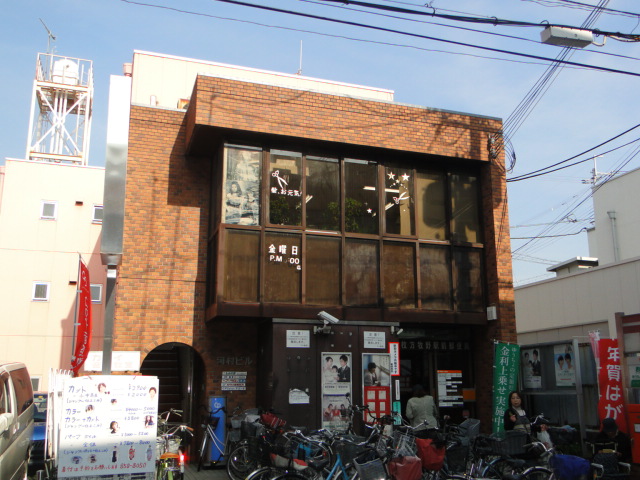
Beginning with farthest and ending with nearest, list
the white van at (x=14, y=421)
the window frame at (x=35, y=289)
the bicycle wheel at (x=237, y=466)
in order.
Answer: the window frame at (x=35, y=289) < the bicycle wheel at (x=237, y=466) < the white van at (x=14, y=421)

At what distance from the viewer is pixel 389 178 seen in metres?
14.7

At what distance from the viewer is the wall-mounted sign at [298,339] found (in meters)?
13.0

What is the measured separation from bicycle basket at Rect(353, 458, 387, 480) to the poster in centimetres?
679

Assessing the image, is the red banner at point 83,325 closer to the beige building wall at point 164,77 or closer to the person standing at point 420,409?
the person standing at point 420,409

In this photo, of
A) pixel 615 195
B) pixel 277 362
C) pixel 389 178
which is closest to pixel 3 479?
pixel 277 362

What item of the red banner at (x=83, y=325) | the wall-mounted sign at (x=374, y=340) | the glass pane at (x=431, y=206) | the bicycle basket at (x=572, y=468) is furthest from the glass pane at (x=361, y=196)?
the bicycle basket at (x=572, y=468)

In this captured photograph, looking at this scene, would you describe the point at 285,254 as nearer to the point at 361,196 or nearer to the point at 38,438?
the point at 361,196

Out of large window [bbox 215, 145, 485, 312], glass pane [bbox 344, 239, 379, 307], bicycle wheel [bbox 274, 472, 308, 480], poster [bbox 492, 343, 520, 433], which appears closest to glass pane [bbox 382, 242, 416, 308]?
large window [bbox 215, 145, 485, 312]

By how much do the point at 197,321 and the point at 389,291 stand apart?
14.0 ft

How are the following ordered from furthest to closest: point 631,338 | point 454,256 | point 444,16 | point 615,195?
1. point 615,195
2. point 454,256
3. point 631,338
4. point 444,16

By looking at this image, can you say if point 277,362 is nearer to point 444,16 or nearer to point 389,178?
point 389,178

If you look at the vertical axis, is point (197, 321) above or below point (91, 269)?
below

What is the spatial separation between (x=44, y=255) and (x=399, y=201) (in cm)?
1083

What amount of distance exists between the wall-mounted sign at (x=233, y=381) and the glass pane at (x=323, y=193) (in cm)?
360
